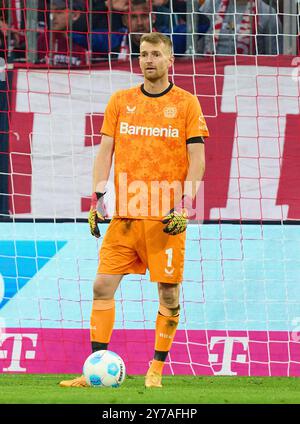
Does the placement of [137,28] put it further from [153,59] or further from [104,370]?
[104,370]

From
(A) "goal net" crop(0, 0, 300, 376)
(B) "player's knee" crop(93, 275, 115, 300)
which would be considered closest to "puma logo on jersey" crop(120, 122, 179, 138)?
(B) "player's knee" crop(93, 275, 115, 300)

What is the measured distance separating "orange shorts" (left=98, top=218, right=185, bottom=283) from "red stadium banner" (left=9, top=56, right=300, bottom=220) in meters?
2.51

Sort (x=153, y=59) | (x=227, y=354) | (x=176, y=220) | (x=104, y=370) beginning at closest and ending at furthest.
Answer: (x=104, y=370) → (x=176, y=220) → (x=153, y=59) → (x=227, y=354)

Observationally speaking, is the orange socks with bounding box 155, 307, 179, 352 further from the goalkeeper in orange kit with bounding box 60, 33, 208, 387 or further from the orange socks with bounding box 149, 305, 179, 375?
the goalkeeper in orange kit with bounding box 60, 33, 208, 387

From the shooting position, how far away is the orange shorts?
26.6ft

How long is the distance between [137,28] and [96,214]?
3517 mm

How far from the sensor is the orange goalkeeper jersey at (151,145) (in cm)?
810

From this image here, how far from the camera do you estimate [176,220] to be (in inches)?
313

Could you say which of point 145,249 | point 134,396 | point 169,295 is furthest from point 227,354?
point 134,396

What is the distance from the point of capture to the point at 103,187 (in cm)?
821

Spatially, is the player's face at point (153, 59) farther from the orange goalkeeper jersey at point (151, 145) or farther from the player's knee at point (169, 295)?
the player's knee at point (169, 295)

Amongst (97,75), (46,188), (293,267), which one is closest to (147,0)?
(97,75)

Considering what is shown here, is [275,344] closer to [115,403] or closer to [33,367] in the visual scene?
[33,367]

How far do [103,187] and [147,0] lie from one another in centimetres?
353
